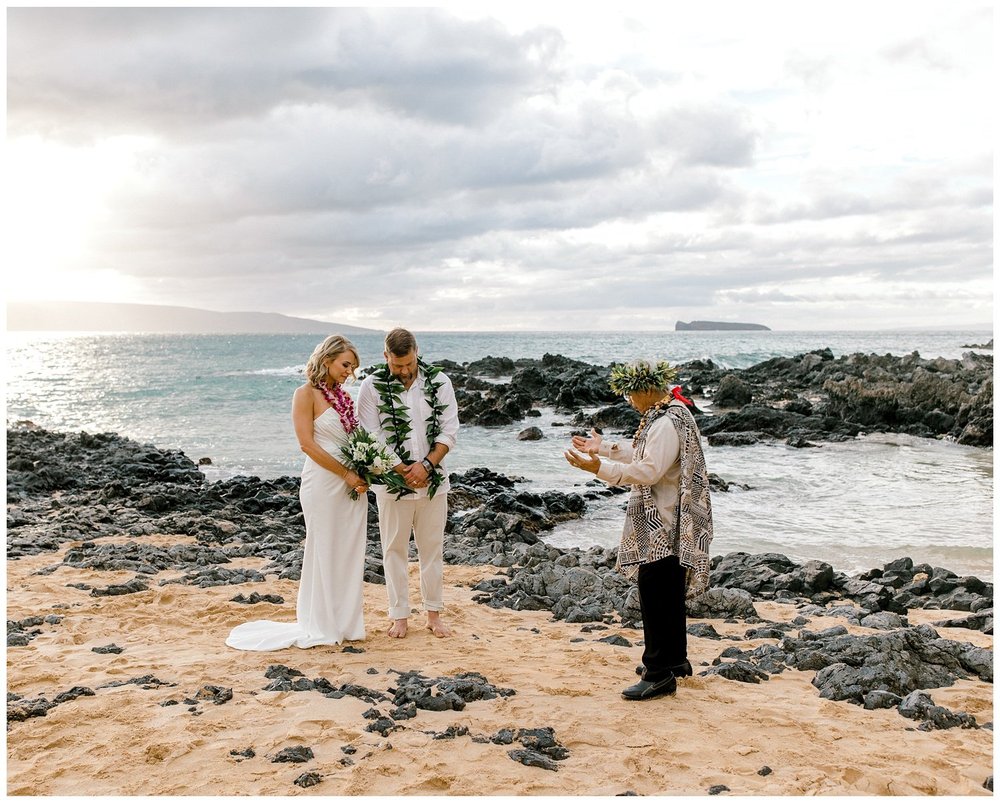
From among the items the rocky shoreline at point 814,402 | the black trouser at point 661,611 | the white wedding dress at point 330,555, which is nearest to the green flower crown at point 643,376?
the black trouser at point 661,611

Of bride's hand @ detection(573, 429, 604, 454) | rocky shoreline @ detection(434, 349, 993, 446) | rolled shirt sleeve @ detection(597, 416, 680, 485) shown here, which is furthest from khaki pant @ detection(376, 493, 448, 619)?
rocky shoreline @ detection(434, 349, 993, 446)

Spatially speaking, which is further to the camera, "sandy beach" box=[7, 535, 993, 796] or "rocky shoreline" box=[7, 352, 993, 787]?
"rocky shoreline" box=[7, 352, 993, 787]

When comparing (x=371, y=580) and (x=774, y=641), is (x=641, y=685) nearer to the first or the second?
(x=774, y=641)

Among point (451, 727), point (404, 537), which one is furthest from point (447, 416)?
point (451, 727)

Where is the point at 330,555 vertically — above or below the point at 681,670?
above

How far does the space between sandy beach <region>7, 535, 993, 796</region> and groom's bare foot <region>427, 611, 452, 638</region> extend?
0.10m

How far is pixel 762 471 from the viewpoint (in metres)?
18.2

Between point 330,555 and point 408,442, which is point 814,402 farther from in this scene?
point 330,555

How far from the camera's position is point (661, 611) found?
5309 millimetres

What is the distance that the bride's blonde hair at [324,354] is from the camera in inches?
246

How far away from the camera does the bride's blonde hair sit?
246 inches

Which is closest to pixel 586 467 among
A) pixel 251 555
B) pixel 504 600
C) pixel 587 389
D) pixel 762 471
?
pixel 504 600

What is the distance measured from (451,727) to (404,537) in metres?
1.98

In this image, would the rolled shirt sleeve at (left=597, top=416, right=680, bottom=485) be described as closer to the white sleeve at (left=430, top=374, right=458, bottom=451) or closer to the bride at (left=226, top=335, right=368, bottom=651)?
the white sleeve at (left=430, top=374, right=458, bottom=451)
